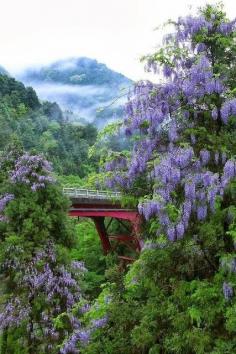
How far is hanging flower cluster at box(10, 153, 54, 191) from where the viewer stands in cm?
1742

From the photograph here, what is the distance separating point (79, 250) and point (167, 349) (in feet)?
95.5

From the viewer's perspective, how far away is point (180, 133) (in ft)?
31.5

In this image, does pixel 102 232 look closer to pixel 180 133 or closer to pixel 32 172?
pixel 32 172

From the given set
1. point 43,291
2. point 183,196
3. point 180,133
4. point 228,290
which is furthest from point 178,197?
point 43,291

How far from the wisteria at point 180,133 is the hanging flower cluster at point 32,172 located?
7.65m

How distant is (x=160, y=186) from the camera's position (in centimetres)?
877

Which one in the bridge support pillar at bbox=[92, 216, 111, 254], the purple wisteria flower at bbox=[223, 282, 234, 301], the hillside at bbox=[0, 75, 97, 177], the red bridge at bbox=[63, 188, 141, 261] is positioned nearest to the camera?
the purple wisteria flower at bbox=[223, 282, 234, 301]

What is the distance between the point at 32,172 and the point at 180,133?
900 centimetres

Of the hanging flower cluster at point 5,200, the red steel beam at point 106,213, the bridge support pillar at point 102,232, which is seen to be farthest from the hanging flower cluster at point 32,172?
the bridge support pillar at point 102,232

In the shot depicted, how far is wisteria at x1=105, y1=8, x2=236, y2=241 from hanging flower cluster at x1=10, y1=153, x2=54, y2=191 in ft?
25.1

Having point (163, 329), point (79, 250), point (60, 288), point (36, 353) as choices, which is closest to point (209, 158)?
point (163, 329)

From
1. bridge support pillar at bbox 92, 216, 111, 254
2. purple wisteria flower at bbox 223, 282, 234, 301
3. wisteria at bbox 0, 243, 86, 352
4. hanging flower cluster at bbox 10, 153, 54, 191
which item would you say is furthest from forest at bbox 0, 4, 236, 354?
bridge support pillar at bbox 92, 216, 111, 254

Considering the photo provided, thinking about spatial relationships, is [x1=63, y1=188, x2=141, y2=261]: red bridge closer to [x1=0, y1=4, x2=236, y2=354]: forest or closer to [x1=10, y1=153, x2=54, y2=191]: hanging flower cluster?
[x1=10, y1=153, x2=54, y2=191]: hanging flower cluster

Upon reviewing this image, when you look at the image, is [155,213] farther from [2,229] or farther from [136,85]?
[2,229]
